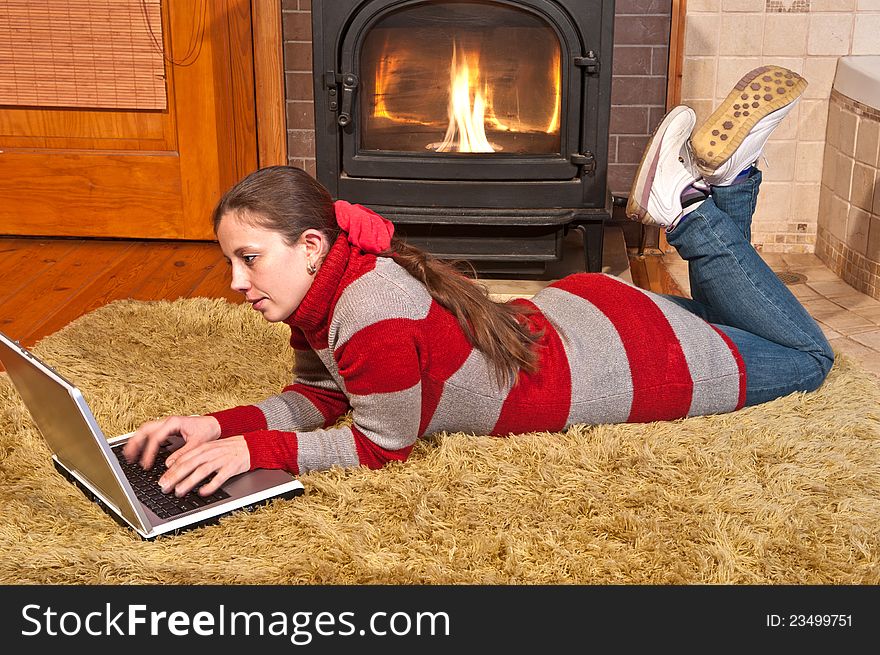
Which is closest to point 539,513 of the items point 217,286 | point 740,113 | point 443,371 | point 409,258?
point 443,371

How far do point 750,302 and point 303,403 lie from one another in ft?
2.57

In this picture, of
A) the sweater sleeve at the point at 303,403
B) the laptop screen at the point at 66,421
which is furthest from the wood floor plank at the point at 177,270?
the laptop screen at the point at 66,421

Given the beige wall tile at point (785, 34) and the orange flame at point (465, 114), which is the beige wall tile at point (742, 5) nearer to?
the beige wall tile at point (785, 34)

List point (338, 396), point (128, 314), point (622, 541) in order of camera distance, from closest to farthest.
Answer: point (622, 541) < point (338, 396) < point (128, 314)

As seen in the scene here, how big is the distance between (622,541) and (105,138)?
2.19 m

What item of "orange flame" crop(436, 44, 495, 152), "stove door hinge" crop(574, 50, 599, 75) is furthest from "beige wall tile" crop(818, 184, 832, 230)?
"orange flame" crop(436, 44, 495, 152)

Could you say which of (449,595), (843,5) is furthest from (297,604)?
(843,5)

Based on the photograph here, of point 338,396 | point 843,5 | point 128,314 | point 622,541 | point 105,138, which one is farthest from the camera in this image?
point 105,138

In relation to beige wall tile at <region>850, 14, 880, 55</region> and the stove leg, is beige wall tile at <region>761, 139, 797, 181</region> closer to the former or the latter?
beige wall tile at <region>850, 14, 880, 55</region>

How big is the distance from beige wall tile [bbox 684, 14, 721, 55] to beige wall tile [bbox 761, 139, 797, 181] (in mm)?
325

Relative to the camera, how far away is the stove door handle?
2451 mm

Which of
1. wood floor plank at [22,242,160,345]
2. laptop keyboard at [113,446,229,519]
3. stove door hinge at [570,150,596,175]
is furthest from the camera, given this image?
stove door hinge at [570,150,596,175]

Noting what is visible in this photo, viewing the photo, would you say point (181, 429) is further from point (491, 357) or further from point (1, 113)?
point (1, 113)

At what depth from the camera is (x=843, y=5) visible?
2760 millimetres
